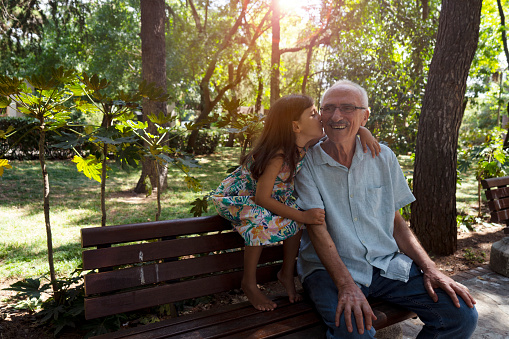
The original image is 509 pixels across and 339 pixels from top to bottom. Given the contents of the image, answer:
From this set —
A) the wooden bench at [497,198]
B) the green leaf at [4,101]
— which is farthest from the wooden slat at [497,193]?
the green leaf at [4,101]

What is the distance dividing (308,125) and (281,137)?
201 millimetres

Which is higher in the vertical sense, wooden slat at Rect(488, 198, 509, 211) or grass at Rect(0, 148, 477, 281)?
wooden slat at Rect(488, 198, 509, 211)

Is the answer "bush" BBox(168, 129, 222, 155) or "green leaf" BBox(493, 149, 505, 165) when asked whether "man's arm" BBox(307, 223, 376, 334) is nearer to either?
"green leaf" BBox(493, 149, 505, 165)

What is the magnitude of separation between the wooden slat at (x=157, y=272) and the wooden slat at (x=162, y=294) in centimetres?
4

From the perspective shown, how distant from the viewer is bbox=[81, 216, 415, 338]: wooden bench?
205 centimetres

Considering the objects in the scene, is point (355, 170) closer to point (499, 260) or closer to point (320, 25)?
point (499, 260)

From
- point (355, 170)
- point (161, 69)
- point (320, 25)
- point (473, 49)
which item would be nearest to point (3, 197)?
point (161, 69)

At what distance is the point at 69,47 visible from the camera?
58.4 ft

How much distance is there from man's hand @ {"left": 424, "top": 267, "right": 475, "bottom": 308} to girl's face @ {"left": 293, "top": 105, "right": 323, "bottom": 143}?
3.59ft

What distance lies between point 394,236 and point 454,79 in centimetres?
281

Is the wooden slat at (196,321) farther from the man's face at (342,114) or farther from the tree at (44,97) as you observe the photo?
the tree at (44,97)

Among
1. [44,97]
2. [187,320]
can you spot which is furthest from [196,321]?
[44,97]

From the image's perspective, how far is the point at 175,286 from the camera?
231 cm

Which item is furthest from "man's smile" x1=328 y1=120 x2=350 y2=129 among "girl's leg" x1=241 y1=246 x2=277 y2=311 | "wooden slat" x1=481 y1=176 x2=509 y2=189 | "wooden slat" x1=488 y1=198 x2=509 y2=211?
"wooden slat" x1=488 y1=198 x2=509 y2=211
